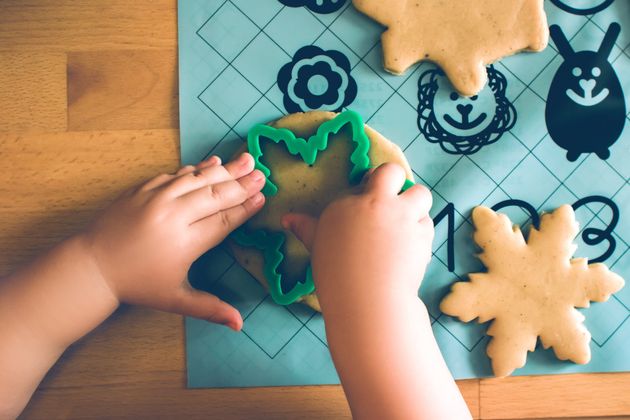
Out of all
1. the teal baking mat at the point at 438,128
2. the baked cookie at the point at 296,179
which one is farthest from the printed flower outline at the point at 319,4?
the baked cookie at the point at 296,179

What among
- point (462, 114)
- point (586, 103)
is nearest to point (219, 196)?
point (462, 114)

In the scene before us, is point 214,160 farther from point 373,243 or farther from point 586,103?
point 586,103

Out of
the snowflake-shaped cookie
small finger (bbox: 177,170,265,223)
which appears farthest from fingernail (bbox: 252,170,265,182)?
the snowflake-shaped cookie

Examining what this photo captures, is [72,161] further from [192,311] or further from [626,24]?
[626,24]

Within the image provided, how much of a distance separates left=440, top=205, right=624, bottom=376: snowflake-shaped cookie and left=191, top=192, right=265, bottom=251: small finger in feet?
0.68

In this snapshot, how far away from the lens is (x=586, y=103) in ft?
2.02

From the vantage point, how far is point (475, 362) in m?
0.61

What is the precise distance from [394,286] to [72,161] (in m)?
0.34

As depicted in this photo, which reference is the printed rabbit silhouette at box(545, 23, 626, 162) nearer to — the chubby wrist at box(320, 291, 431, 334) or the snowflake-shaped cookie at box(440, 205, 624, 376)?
the snowflake-shaped cookie at box(440, 205, 624, 376)

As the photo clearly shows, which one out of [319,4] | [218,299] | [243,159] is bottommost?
[218,299]

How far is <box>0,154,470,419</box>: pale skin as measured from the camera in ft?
1.67

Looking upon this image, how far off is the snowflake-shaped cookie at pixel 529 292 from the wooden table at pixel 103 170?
0.16ft

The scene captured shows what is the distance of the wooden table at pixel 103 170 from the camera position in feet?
1.98

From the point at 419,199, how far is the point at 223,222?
0.18m
